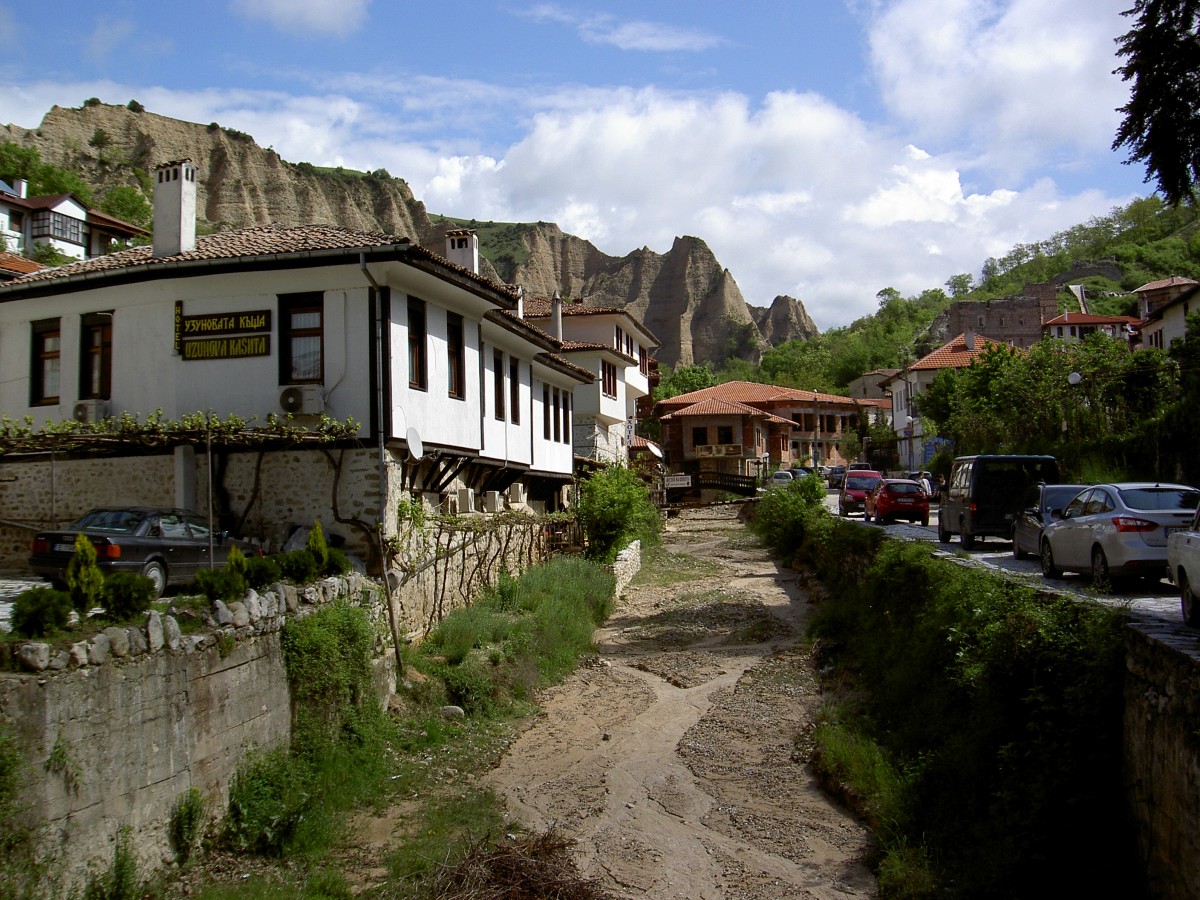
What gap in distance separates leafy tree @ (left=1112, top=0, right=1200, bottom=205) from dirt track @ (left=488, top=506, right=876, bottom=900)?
8584 mm

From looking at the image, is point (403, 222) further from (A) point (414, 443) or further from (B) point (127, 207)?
(A) point (414, 443)

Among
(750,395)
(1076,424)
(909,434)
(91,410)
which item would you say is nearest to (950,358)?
(909,434)

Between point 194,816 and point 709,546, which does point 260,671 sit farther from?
point 709,546

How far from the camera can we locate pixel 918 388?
74.9 metres

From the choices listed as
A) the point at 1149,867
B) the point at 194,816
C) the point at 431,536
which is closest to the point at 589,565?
the point at 431,536

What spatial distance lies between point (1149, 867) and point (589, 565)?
1888 cm

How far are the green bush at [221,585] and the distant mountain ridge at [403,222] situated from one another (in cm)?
8557

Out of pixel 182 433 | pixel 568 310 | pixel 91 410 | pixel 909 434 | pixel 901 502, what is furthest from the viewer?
pixel 909 434

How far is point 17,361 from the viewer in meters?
19.9

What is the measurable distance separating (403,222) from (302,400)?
13820cm

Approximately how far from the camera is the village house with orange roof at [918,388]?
69812mm

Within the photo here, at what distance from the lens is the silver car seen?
13.3 meters

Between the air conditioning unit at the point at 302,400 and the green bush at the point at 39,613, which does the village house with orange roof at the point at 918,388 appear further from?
the green bush at the point at 39,613

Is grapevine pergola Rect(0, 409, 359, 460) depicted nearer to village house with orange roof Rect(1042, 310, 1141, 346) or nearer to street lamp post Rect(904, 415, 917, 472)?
street lamp post Rect(904, 415, 917, 472)
